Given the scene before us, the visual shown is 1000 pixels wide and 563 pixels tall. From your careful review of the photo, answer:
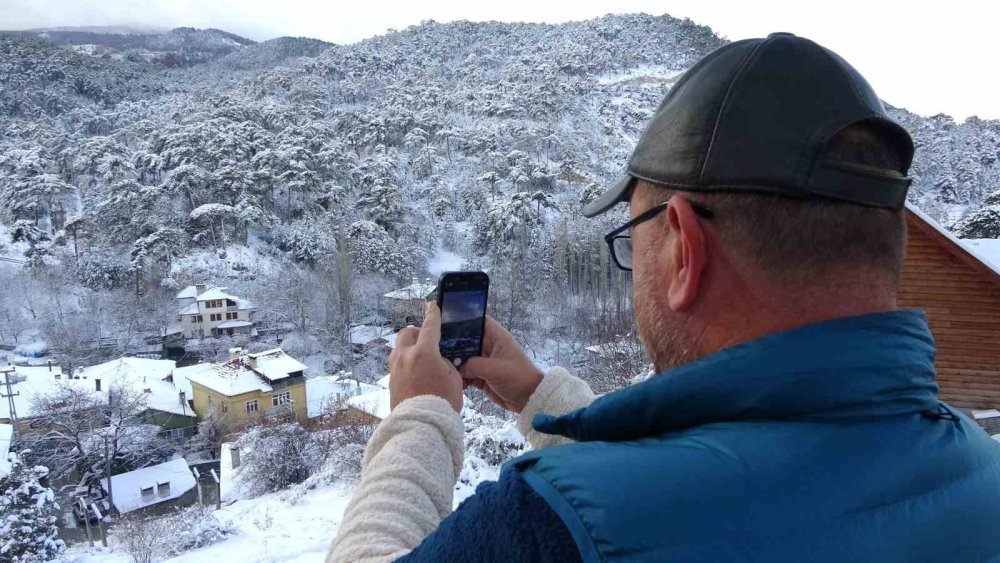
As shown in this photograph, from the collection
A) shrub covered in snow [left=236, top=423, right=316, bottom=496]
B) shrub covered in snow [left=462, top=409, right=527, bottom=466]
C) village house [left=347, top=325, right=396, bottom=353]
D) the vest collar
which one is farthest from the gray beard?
village house [left=347, top=325, right=396, bottom=353]

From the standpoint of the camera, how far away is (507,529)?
0.43m

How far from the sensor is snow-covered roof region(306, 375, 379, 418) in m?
14.2

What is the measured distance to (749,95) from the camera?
0.61 metres

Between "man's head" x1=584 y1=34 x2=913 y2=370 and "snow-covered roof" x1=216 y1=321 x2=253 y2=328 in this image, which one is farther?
"snow-covered roof" x1=216 y1=321 x2=253 y2=328

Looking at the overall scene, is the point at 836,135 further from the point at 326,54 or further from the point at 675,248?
the point at 326,54

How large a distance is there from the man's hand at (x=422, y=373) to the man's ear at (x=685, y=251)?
1.33 ft

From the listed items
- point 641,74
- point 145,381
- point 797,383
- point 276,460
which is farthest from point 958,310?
point 641,74

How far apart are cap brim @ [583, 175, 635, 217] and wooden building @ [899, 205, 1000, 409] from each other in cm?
532

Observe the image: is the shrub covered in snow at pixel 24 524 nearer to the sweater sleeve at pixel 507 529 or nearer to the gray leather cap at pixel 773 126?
the sweater sleeve at pixel 507 529

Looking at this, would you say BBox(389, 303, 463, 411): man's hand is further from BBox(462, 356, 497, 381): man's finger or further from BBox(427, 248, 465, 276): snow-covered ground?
BBox(427, 248, 465, 276): snow-covered ground

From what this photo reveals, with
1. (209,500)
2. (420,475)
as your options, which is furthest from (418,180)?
(420,475)

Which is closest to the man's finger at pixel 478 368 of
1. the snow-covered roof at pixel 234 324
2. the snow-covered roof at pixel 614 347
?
the snow-covered roof at pixel 614 347

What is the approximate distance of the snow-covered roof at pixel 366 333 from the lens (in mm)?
18906

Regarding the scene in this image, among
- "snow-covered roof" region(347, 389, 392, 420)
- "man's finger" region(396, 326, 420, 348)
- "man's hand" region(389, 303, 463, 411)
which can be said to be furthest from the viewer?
"snow-covered roof" region(347, 389, 392, 420)
